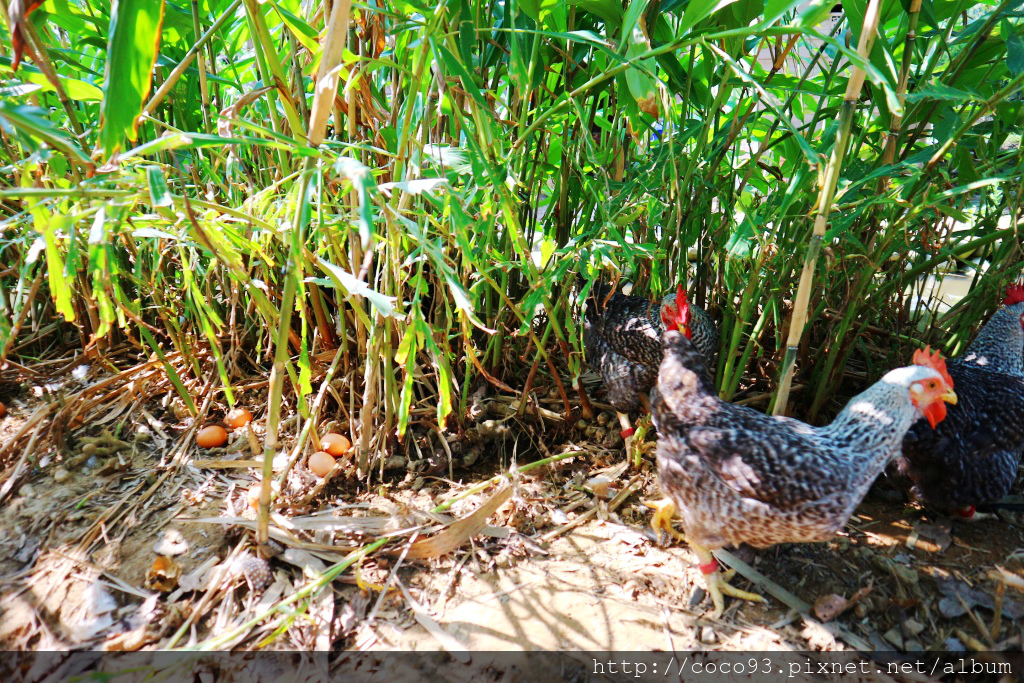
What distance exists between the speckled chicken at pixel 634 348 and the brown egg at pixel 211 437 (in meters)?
1.26

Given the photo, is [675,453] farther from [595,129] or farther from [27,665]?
[27,665]

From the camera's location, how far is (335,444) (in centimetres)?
180

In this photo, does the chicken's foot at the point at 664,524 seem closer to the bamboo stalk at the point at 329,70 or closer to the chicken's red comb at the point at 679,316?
the chicken's red comb at the point at 679,316

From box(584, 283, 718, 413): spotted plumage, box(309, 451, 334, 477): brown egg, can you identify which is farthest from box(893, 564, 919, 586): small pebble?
box(309, 451, 334, 477): brown egg

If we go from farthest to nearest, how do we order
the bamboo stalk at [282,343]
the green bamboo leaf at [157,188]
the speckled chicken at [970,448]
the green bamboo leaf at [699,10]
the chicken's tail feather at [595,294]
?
the chicken's tail feather at [595,294] < the speckled chicken at [970,448] < the green bamboo leaf at [699,10] < the bamboo stalk at [282,343] < the green bamboo leaf at [157,188]

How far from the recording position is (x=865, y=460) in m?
1.38

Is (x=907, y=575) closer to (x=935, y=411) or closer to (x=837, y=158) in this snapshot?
(x=935, y=411)

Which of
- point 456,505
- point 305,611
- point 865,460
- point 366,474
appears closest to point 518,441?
point 456,505

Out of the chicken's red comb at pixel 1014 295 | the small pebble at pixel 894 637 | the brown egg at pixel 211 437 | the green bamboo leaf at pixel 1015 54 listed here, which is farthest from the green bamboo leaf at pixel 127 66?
the chicken's red comb at pixel 1014 295

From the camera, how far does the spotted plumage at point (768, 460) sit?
1.33 m

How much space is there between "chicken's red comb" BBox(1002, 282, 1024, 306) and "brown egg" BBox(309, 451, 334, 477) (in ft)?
7.07

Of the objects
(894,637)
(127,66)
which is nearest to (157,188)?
(127,66)

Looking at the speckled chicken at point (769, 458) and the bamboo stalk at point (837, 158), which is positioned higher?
the bamboo stalk at point (837, 158)

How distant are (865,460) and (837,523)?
16cm
